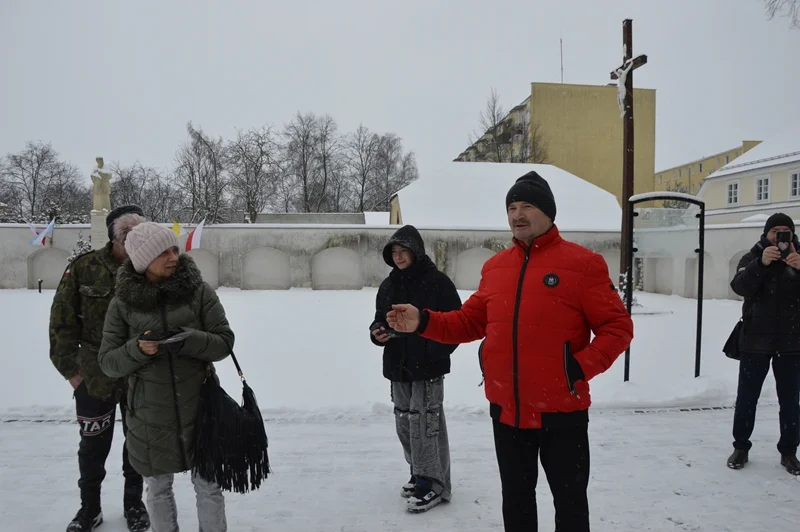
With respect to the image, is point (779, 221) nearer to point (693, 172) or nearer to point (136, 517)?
point (136, 517)

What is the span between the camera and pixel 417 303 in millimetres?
3771

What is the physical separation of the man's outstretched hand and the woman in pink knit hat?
36.3 inches

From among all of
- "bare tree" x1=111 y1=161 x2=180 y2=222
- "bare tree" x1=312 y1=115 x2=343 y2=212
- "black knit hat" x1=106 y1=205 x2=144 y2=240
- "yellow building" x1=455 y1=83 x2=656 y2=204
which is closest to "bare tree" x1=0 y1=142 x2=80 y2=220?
"bare tree" x1=111 y1=161 x2=180 y2=222

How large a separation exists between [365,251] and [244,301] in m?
7.19

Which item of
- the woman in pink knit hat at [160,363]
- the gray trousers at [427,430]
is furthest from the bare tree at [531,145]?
the woman in pink knit hat at [160,363]

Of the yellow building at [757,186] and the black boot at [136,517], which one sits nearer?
the black boot at [136,517]

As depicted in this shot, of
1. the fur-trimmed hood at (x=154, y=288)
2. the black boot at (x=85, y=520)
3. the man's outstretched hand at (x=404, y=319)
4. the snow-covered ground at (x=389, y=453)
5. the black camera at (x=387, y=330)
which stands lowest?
the snow-covered ground at (x=389, y=453)

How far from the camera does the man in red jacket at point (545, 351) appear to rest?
246 centimetres

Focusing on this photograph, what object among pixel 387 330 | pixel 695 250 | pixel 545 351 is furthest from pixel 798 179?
pixel 387 330

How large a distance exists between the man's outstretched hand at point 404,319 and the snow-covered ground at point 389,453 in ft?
5.10

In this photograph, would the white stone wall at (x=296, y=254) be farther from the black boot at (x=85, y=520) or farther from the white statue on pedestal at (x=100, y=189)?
the black boot at (x=85, y=520)

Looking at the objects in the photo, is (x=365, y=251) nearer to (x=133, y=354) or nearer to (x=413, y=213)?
(x=413, y=213)

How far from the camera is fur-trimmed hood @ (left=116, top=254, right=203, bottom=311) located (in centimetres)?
271

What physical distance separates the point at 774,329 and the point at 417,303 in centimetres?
290
